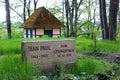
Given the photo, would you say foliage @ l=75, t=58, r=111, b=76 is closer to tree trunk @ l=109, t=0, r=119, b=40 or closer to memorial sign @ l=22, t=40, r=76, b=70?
memorial sign @ l=22, t=40, r=76, b=70

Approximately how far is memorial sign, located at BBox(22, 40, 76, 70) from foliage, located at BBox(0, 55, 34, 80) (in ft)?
0.99

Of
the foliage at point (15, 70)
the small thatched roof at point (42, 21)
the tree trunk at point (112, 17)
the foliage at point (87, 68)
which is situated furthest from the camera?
the small thatched roof at point (42, 21)

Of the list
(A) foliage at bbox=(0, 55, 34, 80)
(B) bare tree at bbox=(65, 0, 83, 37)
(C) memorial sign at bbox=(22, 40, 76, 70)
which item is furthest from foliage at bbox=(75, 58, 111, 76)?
(B) bare tree at bbox=(65, 0, 83, 37)

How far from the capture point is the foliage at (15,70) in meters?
5.51

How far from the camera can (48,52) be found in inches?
277

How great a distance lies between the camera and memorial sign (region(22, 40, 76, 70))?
673 cm

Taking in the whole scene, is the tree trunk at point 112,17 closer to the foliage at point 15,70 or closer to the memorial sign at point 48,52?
the memorial sign at point 48,52

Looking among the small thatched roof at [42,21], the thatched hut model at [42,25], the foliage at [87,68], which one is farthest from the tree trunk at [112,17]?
the small thatched roof at [42,21]

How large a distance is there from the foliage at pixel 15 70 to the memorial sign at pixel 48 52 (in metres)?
0.30

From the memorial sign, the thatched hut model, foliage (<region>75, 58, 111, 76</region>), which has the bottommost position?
foliage (<region>75, 58, 111, 76</region>)

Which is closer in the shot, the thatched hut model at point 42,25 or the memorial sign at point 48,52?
the memorial sign at point 48,52

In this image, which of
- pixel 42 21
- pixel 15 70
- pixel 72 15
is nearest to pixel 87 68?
pixel 15 70

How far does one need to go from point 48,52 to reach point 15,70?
51.9 inches

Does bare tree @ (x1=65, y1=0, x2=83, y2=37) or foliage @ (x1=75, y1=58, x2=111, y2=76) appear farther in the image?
bare tree @ (x1=65, y1=0, x2=83, y2=37)
